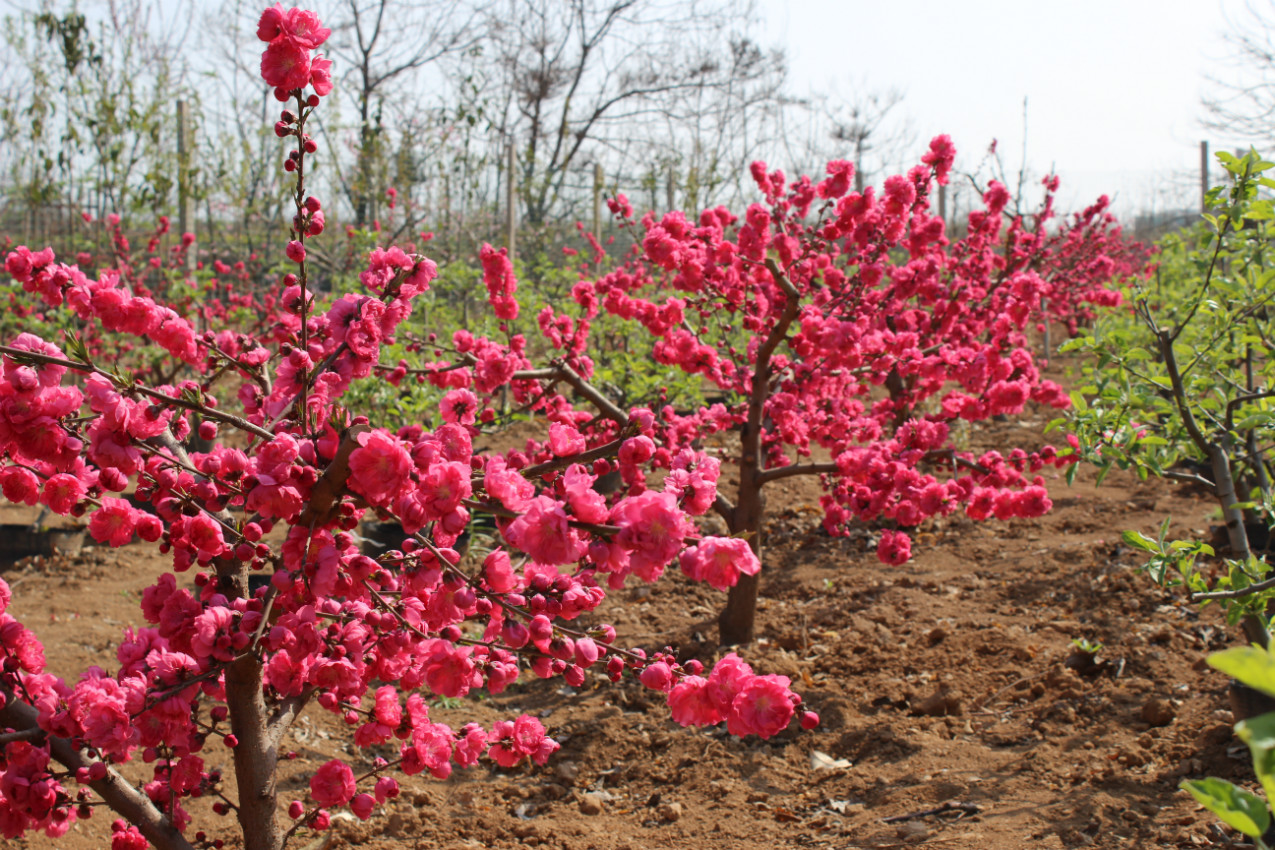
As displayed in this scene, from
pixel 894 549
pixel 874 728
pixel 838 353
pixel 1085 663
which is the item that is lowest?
pixel 874 728

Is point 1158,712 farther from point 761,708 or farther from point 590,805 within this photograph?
point 761,708

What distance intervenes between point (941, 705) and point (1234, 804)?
9.89ft

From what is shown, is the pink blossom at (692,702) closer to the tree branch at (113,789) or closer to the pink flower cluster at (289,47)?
the tree branch at (113,789)

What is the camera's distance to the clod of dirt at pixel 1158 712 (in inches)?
125

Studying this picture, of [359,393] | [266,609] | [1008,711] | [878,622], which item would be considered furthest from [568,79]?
[266,609]

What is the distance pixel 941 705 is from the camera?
11.8 ft

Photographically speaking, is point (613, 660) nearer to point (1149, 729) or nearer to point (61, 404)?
point (61, 404)

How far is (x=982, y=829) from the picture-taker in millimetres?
2578

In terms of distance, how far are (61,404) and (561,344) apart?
122 inches

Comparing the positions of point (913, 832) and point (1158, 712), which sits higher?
point (1158, 712)

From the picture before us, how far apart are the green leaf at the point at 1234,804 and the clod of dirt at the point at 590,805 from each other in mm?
2567

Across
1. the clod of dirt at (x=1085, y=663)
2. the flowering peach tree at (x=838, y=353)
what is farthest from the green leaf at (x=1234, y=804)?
the clod of dirt at (x=1085, y=663)

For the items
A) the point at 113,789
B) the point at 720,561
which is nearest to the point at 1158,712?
the point at 720,561

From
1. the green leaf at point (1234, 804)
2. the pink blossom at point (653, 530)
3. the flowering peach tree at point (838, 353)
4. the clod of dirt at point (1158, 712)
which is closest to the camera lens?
the green leaf at point (1234, 804)
